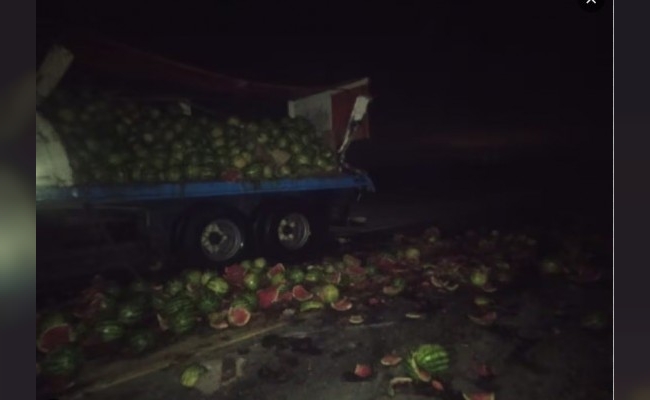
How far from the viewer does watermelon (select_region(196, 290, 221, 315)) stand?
4.31 m

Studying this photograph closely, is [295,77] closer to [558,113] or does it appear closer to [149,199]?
[149,199]

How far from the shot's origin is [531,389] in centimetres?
377

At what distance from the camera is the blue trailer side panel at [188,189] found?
3949 millimetres

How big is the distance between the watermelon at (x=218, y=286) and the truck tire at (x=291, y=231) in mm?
507

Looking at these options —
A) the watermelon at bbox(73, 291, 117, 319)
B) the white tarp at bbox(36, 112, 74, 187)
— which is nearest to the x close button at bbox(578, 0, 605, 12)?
the white tarp at bbox(36, 112, 74, 187)

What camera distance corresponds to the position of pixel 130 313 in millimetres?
4109

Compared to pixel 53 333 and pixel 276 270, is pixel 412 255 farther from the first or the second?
pixel 53 333

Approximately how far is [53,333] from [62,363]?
0.33 meters

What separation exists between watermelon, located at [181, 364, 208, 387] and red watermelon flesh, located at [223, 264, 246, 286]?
3.24 ft

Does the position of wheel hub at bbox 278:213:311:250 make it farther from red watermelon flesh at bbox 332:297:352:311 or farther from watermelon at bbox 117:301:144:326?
watermelon at bbox 117:301:144:326

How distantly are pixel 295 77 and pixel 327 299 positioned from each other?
224 centimetres

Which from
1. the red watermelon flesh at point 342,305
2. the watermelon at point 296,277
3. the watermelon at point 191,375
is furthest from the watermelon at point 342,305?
the watermelon at point 191,375

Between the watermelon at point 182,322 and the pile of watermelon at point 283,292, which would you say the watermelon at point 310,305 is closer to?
the pile of watermelon at point 283,292

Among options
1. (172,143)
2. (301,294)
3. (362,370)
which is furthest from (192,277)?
(362,370)
